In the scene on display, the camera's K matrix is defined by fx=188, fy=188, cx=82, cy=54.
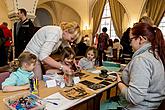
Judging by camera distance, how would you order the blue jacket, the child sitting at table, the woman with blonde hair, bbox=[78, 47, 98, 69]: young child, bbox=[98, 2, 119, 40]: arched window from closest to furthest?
the blue jacket
the woman with blonde hair
the child sitting at table
bbox=[78, 47, 98, 69]: young child
bbox=[98, 2, 119, 40]: arched window

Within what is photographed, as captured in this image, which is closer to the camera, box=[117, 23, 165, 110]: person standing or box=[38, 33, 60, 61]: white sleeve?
box=[117, 23, 165, 110]: person standing

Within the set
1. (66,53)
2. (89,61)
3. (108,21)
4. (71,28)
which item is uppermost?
(108,21)

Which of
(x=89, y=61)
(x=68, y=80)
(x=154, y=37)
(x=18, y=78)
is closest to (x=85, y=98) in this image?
(x=68, y=80)

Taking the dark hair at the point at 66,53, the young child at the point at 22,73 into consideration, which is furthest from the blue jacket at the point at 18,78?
the dark hair at the point at 66,53

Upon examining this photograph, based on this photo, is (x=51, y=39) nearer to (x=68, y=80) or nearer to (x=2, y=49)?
(x=68, y=80)

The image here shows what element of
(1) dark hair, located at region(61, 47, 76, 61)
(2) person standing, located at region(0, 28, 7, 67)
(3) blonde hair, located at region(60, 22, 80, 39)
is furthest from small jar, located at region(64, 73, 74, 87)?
(2) person standing, located at region(0, 28, 7, 67)

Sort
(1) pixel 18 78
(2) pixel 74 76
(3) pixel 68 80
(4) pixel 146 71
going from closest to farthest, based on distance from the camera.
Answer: (4) pixel 146 71 < (1) pixel 18 78 < (3) pixel 68 80 < (2) pixel 74 76

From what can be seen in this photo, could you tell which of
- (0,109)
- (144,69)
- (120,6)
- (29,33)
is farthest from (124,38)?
(120,6)

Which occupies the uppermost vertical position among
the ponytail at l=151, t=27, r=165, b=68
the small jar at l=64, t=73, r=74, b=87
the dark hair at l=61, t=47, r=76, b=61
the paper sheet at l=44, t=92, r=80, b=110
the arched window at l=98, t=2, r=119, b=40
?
the arched window at l=98, t=2, r=119, b=40

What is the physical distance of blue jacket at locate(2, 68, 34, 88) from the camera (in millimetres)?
1650

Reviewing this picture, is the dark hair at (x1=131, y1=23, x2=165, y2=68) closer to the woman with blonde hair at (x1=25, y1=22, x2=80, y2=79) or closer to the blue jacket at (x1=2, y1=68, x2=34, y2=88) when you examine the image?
the woman with blonde hair at (x1=25, y1=22, x2=80, y2=79)

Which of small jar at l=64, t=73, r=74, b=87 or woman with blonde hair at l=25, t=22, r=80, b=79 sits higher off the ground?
woman with blonde hair at l=25, t=22, r=80, b=79

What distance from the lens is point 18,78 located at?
1.70m

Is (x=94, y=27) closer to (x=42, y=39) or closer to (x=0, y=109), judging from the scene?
(x=42, y=39)
